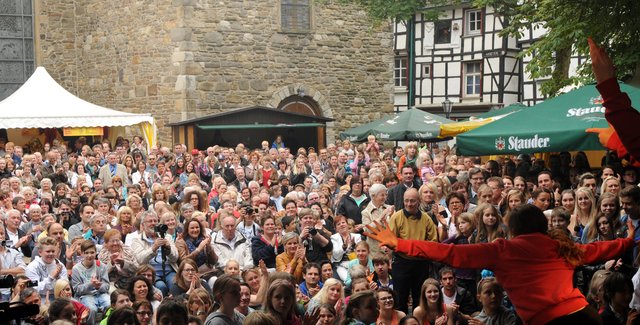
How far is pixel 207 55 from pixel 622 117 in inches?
912

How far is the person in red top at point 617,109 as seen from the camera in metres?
3.32

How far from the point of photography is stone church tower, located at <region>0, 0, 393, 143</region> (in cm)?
2581

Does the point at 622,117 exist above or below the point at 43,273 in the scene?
above

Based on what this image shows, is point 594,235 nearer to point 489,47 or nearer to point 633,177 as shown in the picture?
point 633,177

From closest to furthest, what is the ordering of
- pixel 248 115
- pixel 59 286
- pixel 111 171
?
pixel 59 286 → pixel 111 171 → pixel 248 115

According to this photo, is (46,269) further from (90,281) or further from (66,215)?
(66,215)

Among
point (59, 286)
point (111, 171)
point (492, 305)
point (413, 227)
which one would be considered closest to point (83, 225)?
point (59, 286)

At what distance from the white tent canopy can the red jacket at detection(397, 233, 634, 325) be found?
1812 centimetres

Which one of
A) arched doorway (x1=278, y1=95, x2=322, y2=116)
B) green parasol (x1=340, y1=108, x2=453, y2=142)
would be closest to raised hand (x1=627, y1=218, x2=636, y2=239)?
green parasol (x1=340, y1=108, x2=453, y2=142)

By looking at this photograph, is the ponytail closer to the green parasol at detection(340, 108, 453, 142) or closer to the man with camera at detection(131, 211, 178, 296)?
the man with camera at detection(131, 211, 178, 296)

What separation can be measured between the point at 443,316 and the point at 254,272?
178 cm

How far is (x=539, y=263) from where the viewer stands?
534 cm

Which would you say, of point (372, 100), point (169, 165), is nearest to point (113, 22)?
point (372, 100)

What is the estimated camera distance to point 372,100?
30188 millimetres
